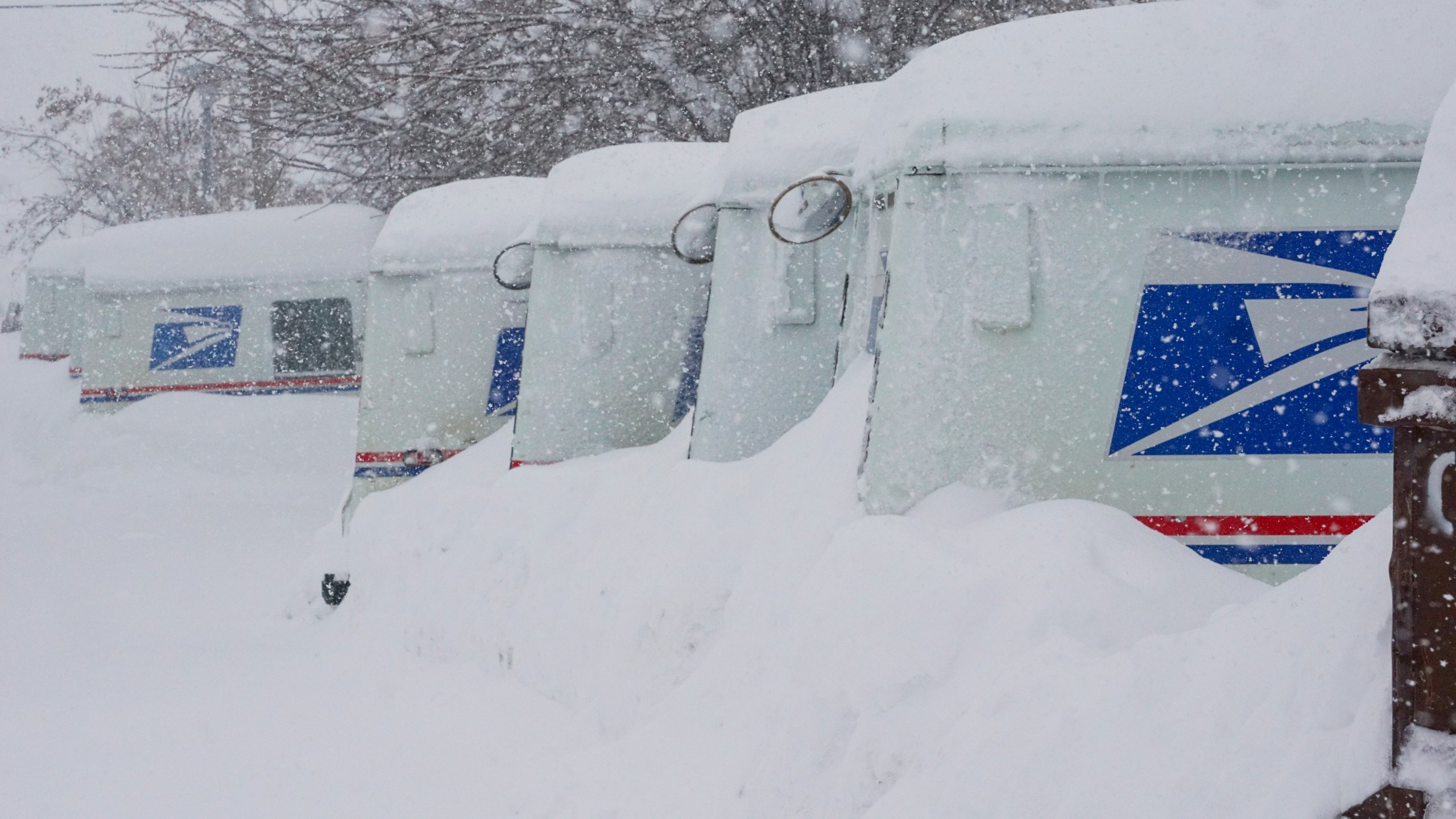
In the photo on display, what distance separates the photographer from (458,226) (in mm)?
9391

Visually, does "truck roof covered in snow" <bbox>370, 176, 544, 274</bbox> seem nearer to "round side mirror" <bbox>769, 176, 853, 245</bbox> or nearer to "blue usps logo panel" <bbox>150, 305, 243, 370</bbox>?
"round side mirror" <bbox>769, 176, 853, 245</bbox>

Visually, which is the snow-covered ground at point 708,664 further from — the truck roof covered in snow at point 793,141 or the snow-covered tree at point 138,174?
the snow-covered tree at point 138,174

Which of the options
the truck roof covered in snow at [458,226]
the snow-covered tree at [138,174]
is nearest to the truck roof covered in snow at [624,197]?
the truck roof covered in snow at [458,226]

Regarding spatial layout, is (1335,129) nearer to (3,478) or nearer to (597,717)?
(597,717)

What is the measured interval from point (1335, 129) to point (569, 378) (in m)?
4.68

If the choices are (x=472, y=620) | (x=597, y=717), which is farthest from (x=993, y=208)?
(x=472, y=620)

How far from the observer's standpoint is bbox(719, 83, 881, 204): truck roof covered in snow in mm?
6480

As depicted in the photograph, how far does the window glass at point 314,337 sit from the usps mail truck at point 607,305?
798cm

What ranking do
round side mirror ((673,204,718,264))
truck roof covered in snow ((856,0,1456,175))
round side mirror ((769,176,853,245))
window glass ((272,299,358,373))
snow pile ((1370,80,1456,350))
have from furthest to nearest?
1. window glass ((272,299,358,373))
2. round side mirror ((673,204,718,264))
3. round side mirror ((769,176,853,245))
4. truck roof covered in snow ((856,0,1456,175))
5. snow pile ((1370,80,1456,350))

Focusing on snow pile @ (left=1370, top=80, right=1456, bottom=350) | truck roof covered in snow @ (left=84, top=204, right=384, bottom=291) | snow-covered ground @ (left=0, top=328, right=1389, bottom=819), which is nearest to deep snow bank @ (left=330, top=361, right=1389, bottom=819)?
snow-covered ground @ (left=0, top=328, right=1389, bottom=819)

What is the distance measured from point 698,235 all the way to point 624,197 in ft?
2.10

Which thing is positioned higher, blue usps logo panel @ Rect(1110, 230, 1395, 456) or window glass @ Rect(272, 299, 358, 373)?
blue usps logo panel @ Rect(1110, 230, 1395, 456)

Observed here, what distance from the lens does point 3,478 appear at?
1762 cm

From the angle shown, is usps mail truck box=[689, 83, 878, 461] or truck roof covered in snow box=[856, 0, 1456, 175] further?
usps mail truck box=[689, 83, 878, 461]
